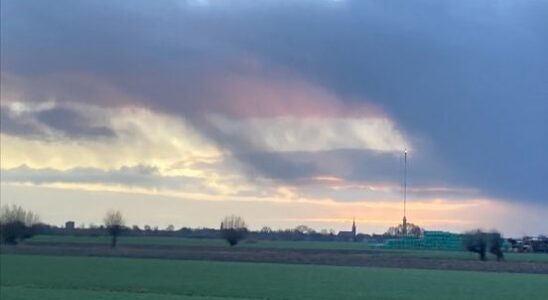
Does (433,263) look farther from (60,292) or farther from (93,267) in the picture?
(60,292)

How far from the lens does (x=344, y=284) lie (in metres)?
56.2

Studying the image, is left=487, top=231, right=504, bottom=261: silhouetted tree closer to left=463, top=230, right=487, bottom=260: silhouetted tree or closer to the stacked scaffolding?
left=463, top=230, right=487, bottom=260: silhouetted tree

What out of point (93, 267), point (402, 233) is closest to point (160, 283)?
point (93, 267)

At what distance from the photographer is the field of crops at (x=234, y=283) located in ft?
150

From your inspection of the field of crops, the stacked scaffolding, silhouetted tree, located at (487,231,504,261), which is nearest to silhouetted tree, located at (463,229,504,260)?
silhouetted tree, located at (487,231,504,261)

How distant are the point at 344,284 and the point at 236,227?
121 meters

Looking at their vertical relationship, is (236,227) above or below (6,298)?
above

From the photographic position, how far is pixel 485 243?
114 metres

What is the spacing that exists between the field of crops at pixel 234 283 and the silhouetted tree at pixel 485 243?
40.4 meters

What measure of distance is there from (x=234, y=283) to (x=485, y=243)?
63.8 m

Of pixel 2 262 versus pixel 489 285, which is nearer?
pixel 489 285

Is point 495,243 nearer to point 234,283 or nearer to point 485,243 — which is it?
point 485,243

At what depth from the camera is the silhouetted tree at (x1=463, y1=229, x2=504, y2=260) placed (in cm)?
11272

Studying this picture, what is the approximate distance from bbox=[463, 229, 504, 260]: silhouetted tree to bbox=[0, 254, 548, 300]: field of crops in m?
40.4
